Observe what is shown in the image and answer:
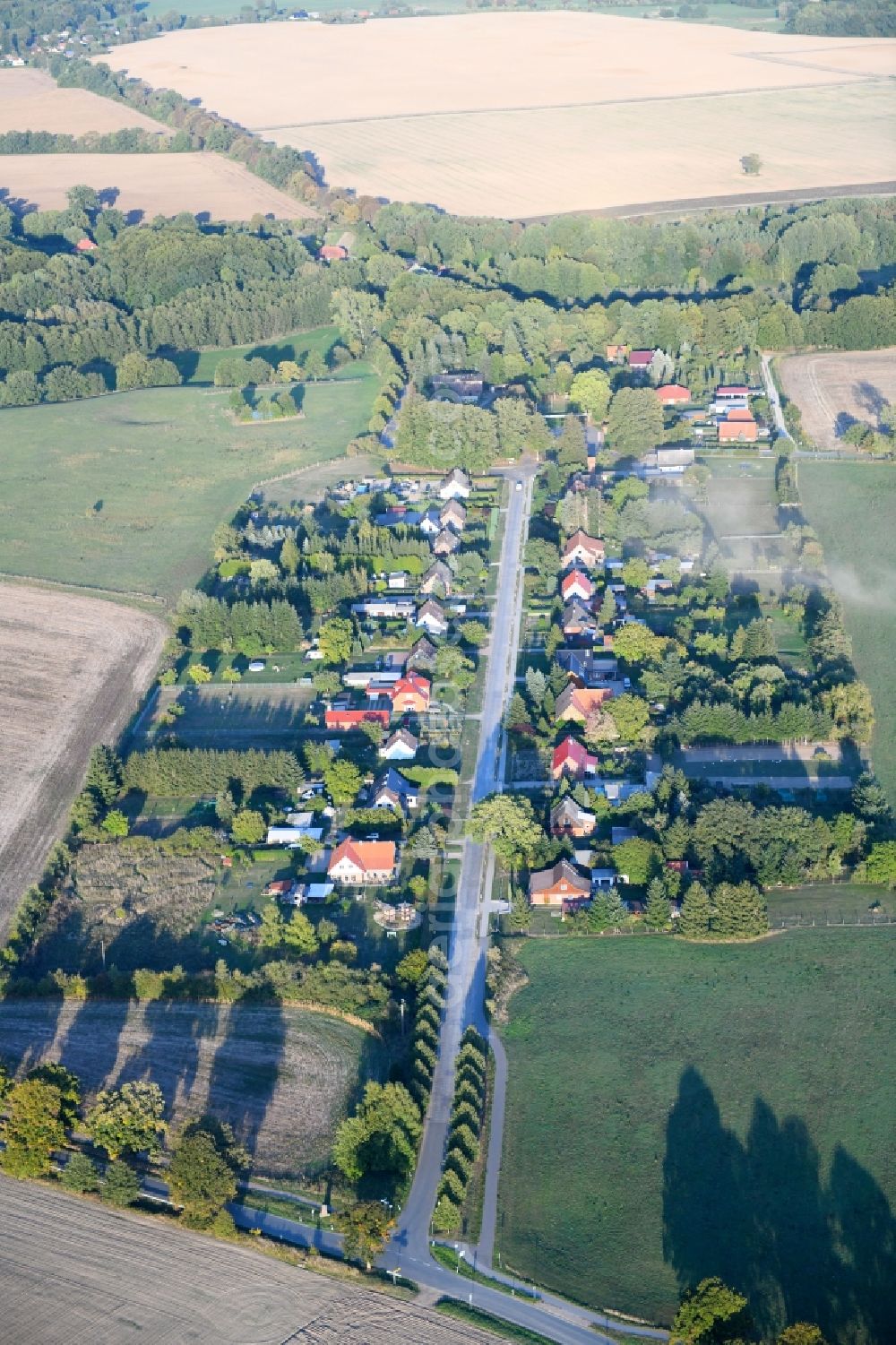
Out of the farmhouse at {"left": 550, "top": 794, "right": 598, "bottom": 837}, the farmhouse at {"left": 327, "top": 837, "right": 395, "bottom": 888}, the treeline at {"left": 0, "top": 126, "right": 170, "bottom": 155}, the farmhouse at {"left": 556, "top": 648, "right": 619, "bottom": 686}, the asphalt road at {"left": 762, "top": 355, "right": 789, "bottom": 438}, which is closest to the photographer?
the farmhouse at {"left": 327, "top": 837, "right": 395, "bottom": 888}

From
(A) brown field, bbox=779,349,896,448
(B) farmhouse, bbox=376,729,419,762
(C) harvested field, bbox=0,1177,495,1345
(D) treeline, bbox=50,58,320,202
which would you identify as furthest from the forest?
(C) harvested field, bbox=0,1177,495,1345

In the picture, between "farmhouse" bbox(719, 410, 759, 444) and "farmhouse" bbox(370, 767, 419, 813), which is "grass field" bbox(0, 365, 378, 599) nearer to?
"farmhouse" bbox(370, 767, 419, 813)

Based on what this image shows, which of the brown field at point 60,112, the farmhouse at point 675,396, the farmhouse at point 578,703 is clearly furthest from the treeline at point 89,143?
the farmhouse at point 578,703

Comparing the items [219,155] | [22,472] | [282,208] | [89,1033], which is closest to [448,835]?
[89,1033]

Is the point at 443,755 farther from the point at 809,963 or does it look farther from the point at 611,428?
the point at 611,428

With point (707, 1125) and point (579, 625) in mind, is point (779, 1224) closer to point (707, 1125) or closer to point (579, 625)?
point (707, 1125)

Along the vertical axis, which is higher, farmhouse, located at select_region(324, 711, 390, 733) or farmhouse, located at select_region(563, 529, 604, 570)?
farmhouse, located at select_region(563, 529, 604, 570)
